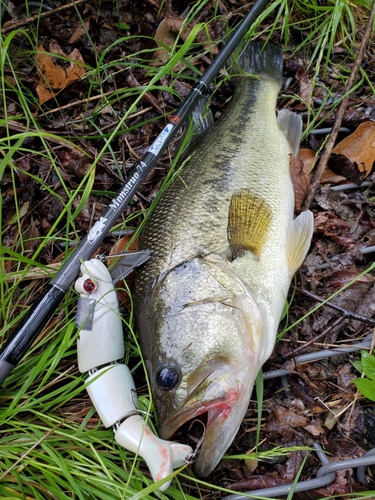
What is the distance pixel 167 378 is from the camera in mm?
2176

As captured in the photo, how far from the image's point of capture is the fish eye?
217 centimetres

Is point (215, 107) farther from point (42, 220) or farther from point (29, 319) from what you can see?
point (29, 319)

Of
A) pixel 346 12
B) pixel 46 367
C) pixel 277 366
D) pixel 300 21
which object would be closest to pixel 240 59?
pixel 300 21

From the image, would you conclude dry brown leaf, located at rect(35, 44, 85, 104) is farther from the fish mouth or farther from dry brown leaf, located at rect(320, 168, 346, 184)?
the fish mouth

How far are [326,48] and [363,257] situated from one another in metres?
1.86

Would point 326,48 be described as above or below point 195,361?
above

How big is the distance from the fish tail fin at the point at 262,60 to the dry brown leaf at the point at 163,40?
61cm

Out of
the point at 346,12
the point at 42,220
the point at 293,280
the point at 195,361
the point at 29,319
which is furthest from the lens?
the point at 346,12

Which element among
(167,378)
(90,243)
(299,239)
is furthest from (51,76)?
(167,378)

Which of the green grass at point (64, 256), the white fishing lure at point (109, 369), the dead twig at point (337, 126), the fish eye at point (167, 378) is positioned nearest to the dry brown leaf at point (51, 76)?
the green grass at point (64, 256)

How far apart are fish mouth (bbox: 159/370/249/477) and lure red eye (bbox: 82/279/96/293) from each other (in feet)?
2.36

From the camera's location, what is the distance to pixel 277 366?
2635 millimetres

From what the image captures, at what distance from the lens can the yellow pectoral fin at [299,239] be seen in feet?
8.67

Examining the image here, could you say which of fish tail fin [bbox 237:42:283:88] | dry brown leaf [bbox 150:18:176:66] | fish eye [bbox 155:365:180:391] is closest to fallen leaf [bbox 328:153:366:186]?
fish tail fin [bbox 237:42:283:88]
